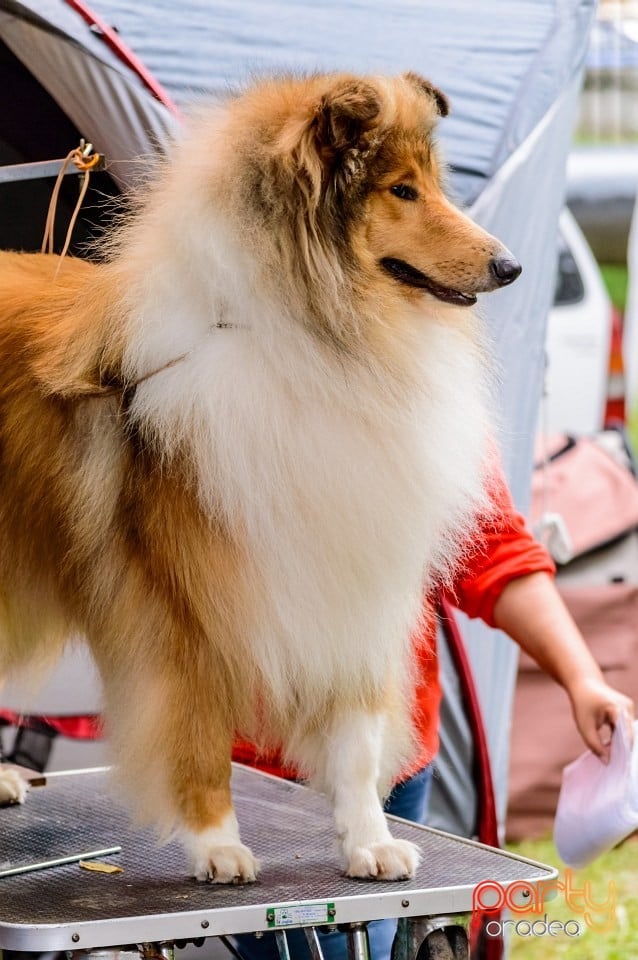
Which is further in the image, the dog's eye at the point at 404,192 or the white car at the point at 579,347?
the white car at the point at 579,347

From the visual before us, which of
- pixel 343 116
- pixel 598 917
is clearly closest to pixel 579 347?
pixel 598 917

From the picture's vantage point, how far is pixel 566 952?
3.54m

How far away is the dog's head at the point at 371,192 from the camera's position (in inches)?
70.0

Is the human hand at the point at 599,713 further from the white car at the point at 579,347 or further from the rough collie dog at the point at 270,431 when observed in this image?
the white car at the point at 579,347

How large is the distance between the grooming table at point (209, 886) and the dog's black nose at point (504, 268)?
0.82m

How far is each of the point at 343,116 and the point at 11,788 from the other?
128cm

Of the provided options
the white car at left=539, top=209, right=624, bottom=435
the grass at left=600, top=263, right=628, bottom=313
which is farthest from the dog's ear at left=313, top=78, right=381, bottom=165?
the grass at left=600, top=263, right=628, bottom=313

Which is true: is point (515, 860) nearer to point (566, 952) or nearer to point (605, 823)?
point (605, 823)

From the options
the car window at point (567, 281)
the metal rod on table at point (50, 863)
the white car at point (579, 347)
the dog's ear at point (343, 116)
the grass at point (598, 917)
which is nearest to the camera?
the dog's ear at point (343, 116)

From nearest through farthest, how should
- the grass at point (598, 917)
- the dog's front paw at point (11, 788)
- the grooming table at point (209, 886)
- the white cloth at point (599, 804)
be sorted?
the grooming table at point (209, 886) < the white cloth at point (599, 804) < the dog's front paw at point (11, 788) < the grass at point (598, 917)

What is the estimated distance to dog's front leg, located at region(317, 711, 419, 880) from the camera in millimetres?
1843

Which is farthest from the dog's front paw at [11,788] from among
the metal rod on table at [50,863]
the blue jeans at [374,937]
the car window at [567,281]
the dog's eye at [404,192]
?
the car window at [567,281]

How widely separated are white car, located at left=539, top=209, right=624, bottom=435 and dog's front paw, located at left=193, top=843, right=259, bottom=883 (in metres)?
3.70

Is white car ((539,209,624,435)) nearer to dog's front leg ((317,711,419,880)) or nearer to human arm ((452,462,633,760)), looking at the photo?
human arm ((452,462,633,760))
